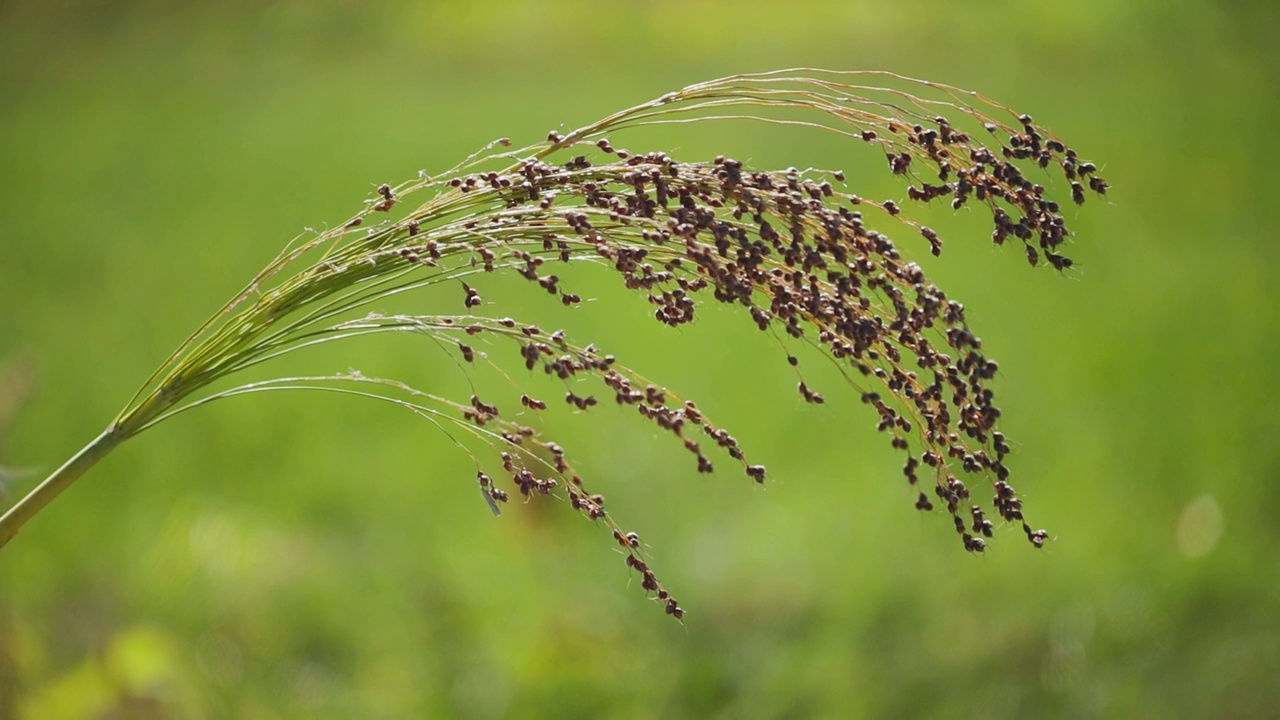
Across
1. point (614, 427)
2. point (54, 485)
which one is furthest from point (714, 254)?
point (614, 427)

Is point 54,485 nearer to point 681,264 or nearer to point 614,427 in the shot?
point 681,264

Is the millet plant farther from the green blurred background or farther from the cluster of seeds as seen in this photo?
the green blurred background

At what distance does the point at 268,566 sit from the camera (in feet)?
7.98

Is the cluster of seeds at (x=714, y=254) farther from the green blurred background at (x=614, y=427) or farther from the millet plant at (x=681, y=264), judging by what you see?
the green blurred background at (x=614, y=427)

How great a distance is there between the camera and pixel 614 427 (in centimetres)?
287

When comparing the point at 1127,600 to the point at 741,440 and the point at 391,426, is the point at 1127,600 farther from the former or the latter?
the point at 391,426

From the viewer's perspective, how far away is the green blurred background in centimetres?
223

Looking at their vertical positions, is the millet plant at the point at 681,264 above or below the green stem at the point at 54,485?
above

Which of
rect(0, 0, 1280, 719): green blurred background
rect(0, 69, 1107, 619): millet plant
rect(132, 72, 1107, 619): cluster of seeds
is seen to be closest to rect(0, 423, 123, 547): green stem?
rect(0, 69, 1107, 619): millet plant

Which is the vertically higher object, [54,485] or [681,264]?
[681,264]

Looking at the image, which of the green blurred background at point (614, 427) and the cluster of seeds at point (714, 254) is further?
the green blurred background at point (614, 427)

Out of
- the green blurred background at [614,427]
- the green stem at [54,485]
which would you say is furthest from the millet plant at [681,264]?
the green blurred background at [614,427]

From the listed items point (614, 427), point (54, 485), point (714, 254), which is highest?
point (614, 427)

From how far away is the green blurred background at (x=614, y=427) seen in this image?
87.7 inches
